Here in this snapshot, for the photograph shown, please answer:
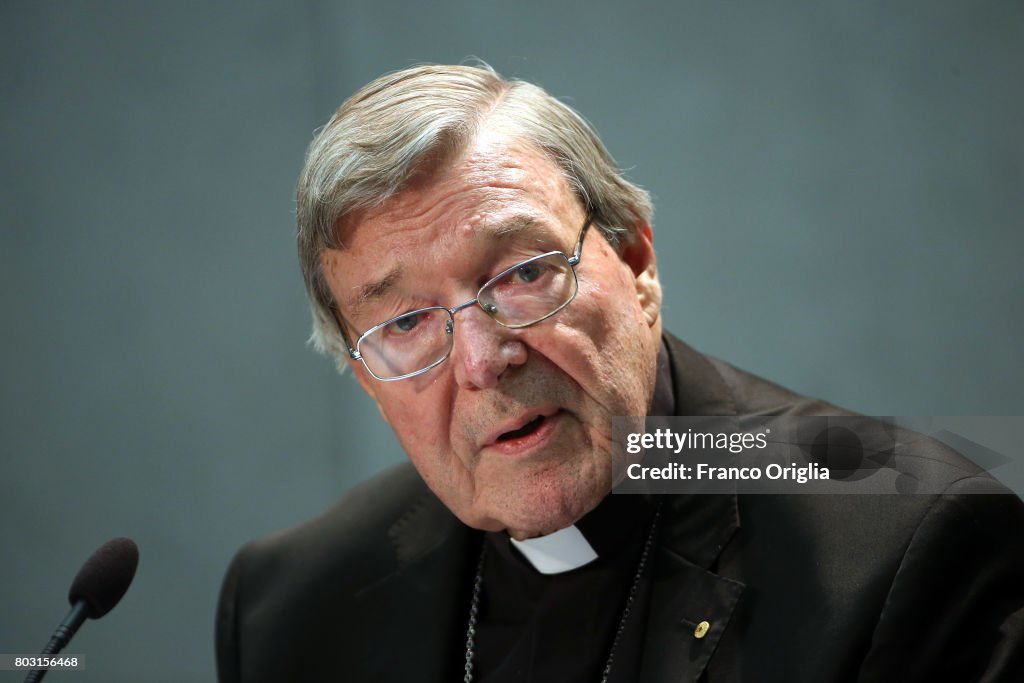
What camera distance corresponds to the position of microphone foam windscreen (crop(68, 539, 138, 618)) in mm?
1876

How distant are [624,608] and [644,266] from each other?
2.41 ft

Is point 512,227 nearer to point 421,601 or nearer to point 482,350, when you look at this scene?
point 482,350

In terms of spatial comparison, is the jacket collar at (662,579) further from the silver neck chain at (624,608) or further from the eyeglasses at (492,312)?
the eyeglasses at (492,312)

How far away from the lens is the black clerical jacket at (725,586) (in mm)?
1771

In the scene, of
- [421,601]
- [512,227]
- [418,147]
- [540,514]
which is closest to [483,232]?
[512,227]

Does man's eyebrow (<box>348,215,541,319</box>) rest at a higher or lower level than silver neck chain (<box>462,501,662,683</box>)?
higher

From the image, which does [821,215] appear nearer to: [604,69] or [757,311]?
[757,311]

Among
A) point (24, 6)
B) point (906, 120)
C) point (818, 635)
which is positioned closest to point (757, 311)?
point (906, 120)

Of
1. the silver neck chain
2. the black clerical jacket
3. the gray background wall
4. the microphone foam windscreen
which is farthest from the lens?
the gray background wall

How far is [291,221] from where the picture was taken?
10.8ft

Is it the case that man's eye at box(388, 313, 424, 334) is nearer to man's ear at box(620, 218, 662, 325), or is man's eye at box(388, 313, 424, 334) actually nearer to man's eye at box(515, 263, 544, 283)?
man's eye at box(515, 263, 544, 283)

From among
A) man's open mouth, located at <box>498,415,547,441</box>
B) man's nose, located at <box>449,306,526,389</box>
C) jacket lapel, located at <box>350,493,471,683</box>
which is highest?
man's nose, located at <box>449,306,526,389</box>

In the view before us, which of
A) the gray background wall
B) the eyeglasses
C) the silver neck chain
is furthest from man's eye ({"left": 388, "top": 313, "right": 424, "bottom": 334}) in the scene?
the gray background wall

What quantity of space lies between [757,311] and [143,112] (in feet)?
6.10
